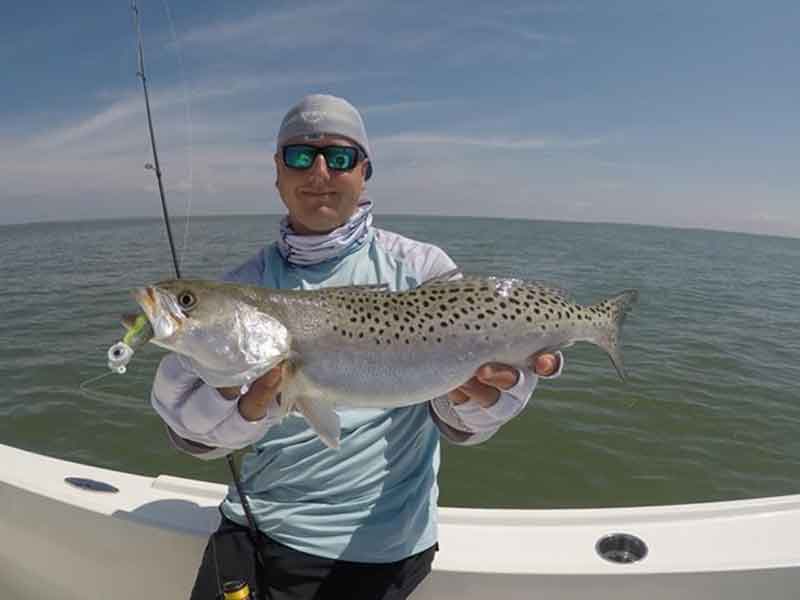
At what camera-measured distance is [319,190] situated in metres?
2.84

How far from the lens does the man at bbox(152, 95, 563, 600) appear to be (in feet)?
8.00

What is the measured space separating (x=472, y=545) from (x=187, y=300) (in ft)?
6.79

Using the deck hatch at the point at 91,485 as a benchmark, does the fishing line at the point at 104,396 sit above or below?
below

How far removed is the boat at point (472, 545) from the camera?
2863 millimetres

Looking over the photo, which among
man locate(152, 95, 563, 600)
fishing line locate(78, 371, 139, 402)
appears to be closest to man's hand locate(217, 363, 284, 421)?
man locate(152, 95, 563, 600)

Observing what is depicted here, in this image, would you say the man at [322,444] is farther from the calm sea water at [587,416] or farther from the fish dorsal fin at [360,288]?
the calm sea water at [587,416]

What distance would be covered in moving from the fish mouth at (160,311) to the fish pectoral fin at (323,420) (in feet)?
2.01

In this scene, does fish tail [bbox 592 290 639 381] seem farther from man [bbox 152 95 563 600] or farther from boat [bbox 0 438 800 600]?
boat [bbox 0 438 800 600]

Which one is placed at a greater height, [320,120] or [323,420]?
[320,120]

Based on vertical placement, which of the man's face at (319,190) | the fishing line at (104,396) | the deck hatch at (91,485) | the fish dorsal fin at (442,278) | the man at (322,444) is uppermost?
the man's face at (319,190)

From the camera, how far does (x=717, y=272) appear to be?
108 feet

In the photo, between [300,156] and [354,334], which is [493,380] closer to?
[354,334]

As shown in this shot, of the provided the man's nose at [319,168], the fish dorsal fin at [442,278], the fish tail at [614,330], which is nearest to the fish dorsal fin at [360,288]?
the fish dorsal fin at [442,278]

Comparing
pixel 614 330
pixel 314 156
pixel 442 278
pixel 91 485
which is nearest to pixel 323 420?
pixel 442 278
